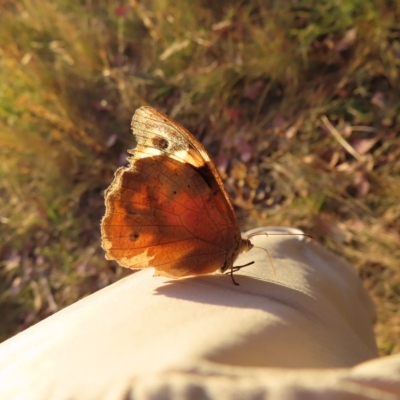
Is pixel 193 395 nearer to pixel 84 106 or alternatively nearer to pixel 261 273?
pixel 261 273

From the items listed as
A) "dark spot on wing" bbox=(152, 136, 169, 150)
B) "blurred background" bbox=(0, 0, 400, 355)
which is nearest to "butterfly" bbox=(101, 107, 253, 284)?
"dark spot on wing" bbox=(152, 136, 169, 150)

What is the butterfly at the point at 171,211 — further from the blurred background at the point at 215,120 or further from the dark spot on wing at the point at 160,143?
the blurred background at the point at 215,120

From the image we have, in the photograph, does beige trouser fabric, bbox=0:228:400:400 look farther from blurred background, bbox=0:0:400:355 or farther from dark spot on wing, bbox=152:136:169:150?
blurred background, bbox=0:0:400:355

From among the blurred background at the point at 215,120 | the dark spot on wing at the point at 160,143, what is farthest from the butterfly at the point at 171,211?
the blurred background at the point at 215,120

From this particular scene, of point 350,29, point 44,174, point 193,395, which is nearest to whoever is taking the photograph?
point 193,395

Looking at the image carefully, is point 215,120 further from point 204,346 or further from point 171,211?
point 204,346

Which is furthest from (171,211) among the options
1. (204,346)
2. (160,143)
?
(204,346)

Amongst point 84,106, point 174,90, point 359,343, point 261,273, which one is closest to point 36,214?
point 84,106
